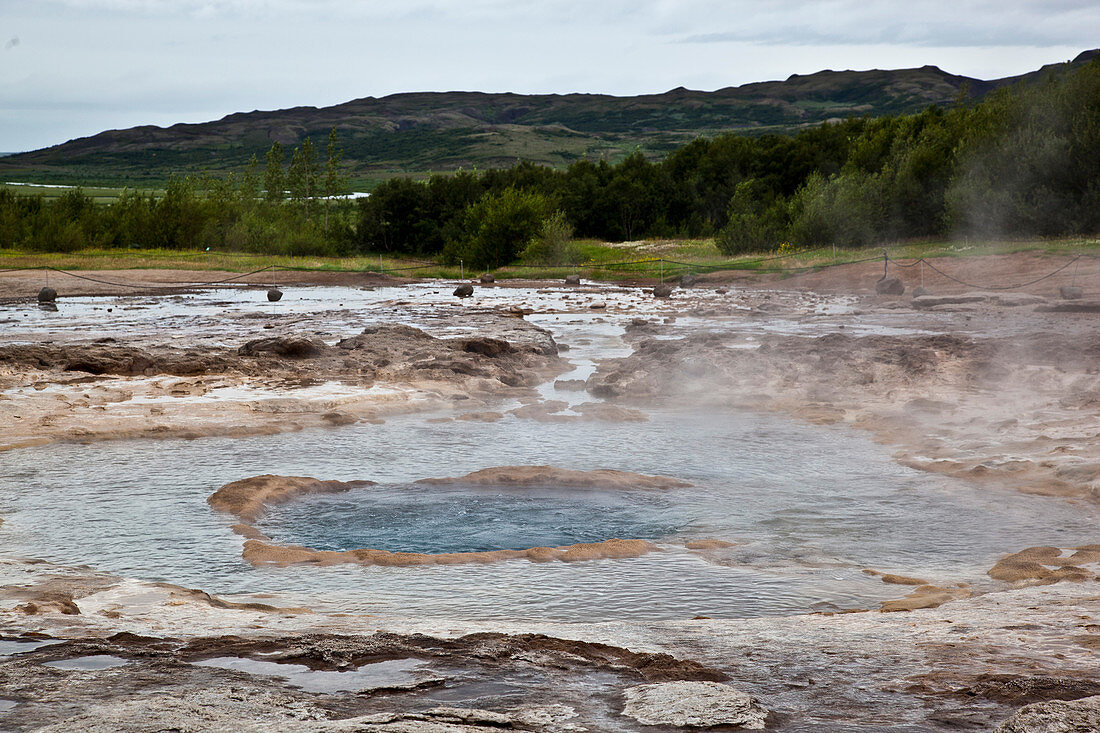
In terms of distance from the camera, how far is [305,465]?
8.88 metres

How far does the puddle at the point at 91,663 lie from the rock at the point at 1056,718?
321 cm

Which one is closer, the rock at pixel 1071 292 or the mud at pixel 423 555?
the mud at pixel 423 555

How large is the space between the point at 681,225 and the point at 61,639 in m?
59.7

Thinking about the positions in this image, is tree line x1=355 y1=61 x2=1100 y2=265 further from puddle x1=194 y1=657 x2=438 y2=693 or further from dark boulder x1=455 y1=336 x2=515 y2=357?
puddle x1=194 y1=657 x2=438 y2=693

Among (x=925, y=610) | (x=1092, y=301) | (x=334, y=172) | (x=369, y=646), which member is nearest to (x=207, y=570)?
(x=369, y=646)

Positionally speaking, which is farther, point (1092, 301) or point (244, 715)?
point (1092, 301)

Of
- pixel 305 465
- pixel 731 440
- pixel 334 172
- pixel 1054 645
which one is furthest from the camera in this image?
pixel 334 172

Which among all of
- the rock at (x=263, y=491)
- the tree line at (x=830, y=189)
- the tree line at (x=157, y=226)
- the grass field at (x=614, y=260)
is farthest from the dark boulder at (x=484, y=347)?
the tree line at (x=157, y=226)

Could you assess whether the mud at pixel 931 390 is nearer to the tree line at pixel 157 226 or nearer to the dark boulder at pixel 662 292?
the dark boulder at pixel 662 292

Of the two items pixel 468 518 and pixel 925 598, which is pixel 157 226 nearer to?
pixel 468 518

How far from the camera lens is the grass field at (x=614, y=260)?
32.8 meters

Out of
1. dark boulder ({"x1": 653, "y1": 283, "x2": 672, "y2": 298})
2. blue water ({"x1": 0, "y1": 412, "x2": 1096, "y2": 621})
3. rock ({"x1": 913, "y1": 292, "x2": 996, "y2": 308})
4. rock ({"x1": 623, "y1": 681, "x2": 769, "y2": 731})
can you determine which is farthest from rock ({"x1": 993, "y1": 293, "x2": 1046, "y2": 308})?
rock ({"x1": 623, "y1": 681, "x2": 769, "y2": 731})

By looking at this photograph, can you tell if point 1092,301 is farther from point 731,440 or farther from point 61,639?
point 61,639

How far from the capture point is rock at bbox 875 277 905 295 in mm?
27172
